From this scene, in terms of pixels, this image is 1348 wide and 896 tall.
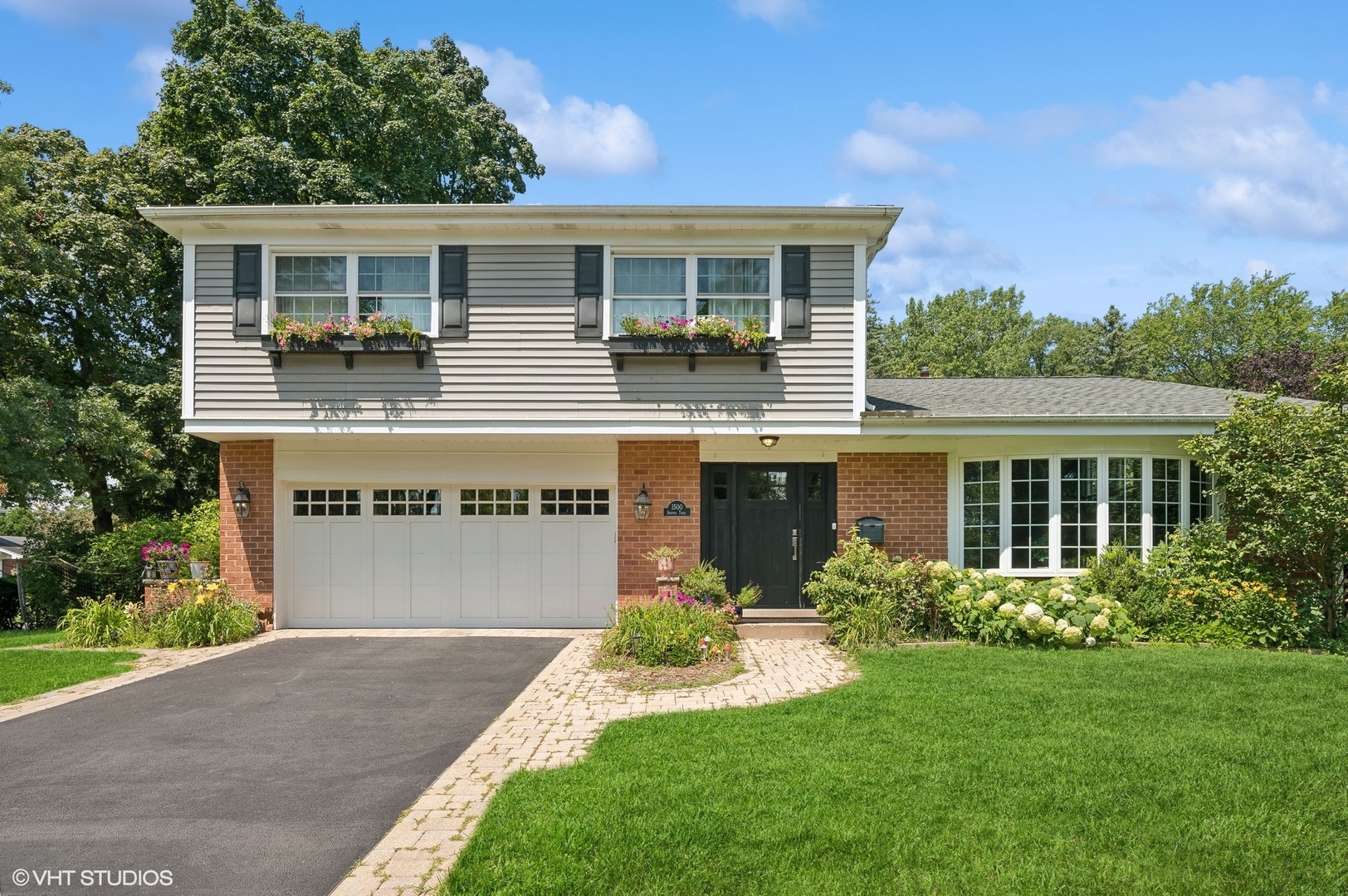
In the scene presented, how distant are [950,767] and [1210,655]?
5159 mm

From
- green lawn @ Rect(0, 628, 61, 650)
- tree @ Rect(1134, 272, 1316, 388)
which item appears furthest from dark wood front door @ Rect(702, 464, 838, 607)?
tree @ Rect(1134, 272, 1316, 388)

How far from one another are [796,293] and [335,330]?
5620mm

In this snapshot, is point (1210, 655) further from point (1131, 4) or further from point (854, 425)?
point (1131, 4)

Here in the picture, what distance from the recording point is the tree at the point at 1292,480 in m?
8.78

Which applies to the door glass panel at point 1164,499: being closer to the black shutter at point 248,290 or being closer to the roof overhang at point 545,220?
the roof overhang at point 545,220

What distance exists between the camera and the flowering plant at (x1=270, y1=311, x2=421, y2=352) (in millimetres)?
9750

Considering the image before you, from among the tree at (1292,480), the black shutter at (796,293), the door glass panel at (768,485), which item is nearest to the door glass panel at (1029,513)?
the tree at (1292,480)

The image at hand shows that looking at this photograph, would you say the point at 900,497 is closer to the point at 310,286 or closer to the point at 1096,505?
the point at 1096,505

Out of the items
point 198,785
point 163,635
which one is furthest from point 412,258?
point 198,785

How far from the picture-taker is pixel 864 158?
109 ft

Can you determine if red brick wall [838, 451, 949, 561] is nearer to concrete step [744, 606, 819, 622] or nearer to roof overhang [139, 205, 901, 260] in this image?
concrete step [744, 606, 819, 622]

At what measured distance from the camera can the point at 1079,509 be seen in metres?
10.3

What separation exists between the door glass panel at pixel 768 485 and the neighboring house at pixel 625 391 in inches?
21.2

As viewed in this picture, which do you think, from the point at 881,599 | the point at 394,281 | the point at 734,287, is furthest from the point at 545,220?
the point at 881,599
